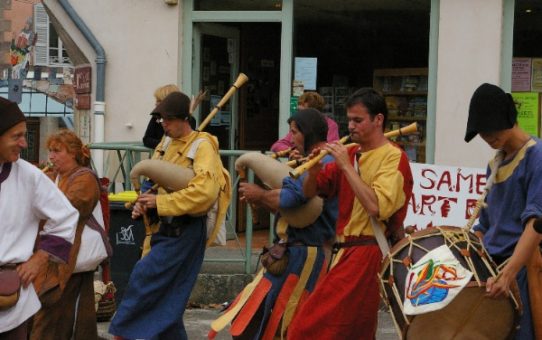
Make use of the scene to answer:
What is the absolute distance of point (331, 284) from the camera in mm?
5801

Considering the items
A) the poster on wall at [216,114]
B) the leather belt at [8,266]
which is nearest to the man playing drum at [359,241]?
the leather belt at [8,266]

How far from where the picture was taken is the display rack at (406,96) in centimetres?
1127

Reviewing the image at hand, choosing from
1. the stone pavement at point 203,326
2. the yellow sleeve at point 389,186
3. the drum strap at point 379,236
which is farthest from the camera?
the stone pavement at point 203,326

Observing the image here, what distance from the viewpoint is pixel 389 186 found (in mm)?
5605

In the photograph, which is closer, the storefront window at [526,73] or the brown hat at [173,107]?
the brown hat at [173,107]

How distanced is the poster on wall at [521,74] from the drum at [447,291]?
18.5 feet

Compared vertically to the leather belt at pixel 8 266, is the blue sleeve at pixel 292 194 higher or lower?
higher

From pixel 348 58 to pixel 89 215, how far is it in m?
6.42

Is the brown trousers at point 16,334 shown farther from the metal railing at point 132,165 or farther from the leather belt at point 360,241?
the metal railing at point 132,165

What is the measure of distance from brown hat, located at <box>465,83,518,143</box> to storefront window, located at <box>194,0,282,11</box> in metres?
6.05

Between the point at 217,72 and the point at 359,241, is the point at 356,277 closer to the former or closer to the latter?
the point at 359,241

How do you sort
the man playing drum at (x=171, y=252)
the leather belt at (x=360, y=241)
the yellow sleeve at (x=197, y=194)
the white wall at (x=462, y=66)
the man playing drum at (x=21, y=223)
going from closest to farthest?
the man playing drum at (x=21, y=223)
the leather belt at (x=360, y=241)
the yellow sleeve at (x=197, y=194)
the man playing drum at (x=171, y=252)
the white wall at (x=462, y=66)

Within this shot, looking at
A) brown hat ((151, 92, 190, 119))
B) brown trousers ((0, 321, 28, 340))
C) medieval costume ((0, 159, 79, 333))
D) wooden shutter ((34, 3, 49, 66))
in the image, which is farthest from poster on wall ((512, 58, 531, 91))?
wooden shutter ((34, 3, 49, 66))

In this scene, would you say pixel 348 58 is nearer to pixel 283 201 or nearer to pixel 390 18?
pixel 390 18
